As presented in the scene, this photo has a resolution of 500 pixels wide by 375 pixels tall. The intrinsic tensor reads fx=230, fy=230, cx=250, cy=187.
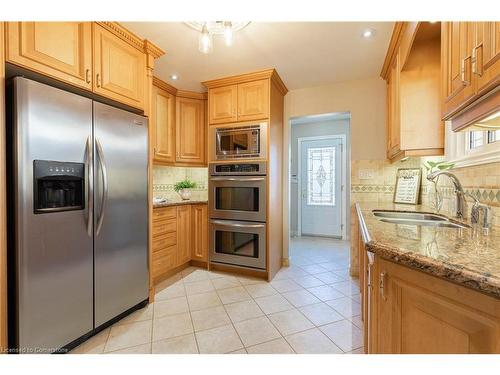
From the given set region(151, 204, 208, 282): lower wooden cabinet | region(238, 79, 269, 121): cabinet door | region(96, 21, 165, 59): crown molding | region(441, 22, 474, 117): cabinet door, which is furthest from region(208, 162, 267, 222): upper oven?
region(441, 22, 474, 117): cabinet door

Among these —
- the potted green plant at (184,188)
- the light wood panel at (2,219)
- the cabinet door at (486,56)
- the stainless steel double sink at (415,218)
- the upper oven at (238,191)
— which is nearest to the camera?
the cabinet door at (486,56)

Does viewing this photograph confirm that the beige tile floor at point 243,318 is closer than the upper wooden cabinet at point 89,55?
No

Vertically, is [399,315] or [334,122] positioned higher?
[334,122]

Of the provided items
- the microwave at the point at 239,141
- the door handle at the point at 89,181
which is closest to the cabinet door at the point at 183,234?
the microwave at the point at 239,141

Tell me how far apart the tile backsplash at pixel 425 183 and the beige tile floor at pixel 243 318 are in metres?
1.07

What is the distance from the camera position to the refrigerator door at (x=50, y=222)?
1216mm

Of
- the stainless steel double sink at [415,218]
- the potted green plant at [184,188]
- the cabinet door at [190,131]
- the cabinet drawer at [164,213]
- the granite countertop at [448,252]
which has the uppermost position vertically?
the cabinet door at [190,131]

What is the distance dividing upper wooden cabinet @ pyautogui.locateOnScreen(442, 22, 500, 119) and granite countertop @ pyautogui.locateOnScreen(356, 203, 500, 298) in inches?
19.7

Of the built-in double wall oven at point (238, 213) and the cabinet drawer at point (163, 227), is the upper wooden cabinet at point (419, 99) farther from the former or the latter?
the cabinet drawer at point (163, 227)

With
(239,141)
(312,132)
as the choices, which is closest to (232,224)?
(239,141)

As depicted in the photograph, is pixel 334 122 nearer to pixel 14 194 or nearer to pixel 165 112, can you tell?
pixel 165 112
